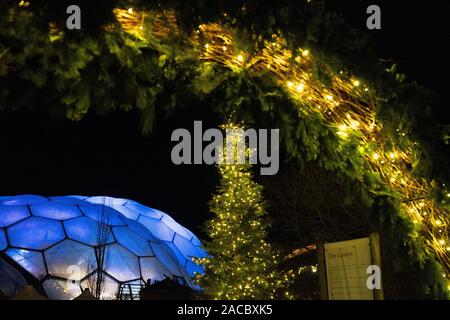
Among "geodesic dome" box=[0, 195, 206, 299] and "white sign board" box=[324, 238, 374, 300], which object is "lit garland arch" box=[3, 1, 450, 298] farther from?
"geodesic dome" box=[0, 195, 206, 299]

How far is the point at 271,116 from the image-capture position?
143 inches

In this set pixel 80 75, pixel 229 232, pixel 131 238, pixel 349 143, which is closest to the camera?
pixel 80 75

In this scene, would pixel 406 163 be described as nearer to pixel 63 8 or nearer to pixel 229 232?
pixel 63 8

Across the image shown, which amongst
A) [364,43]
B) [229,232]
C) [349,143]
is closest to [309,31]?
[364,43]

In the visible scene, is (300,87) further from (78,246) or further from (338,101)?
(78,246)

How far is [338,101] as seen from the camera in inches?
162

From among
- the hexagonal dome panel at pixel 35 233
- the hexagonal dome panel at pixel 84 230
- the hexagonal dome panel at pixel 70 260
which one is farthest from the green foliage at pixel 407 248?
the hexagonal dome panel at pixel 84 230

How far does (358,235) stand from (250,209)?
12.6 ft

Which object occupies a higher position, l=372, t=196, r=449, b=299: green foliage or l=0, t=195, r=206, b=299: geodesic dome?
l=0, t=195, r=206, b=299: geodesic dome

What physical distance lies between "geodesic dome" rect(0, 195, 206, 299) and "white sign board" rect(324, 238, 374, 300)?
49.7 feet

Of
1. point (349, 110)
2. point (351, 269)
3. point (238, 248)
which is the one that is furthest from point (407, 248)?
point (238, 248)

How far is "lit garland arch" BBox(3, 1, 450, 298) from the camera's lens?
3.16 metres

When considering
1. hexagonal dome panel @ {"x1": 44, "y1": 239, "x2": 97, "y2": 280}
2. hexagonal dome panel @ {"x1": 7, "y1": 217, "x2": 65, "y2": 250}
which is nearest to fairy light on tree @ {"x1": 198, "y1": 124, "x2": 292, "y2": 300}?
hexagonal dome panel @ {"x1": 44, "y1": 239, "x2": 97, "y2": 280}

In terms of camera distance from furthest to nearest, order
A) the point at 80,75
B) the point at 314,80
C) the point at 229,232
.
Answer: the point at 229,232 < the point at 314,80 < the point at 80,75
